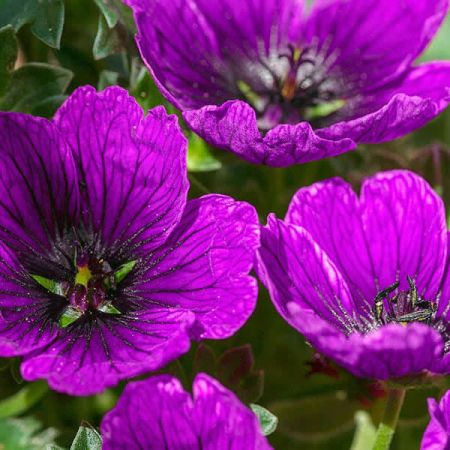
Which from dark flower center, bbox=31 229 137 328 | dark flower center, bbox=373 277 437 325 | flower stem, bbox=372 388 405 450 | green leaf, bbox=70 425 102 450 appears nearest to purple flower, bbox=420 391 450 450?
flower stem, bbox=372 388 405 450

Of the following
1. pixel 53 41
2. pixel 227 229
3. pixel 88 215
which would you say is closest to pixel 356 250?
pixel 227 229

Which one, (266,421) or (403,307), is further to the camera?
(403,307)

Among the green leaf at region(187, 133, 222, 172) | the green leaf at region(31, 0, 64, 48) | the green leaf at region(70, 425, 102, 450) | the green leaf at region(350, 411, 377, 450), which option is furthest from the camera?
the green leaf at region(350, 411, 377, 450)

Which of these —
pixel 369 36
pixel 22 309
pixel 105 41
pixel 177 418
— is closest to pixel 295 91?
pixel 369 36

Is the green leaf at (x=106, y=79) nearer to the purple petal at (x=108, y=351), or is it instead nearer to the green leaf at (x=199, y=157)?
the green leaf at (x=199, y=157)

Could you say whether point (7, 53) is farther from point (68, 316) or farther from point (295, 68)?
point (295, 68)

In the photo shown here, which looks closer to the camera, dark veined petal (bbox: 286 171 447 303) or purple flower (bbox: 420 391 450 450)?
purple flower (bbox: 420 391 450 450)

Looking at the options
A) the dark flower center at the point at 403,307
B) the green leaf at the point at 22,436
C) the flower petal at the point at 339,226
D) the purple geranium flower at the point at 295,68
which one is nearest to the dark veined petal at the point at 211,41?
the purple geranium flower at the point at 295,68

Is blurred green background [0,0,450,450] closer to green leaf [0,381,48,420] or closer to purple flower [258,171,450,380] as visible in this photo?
green leaf [0,381,48,420]
